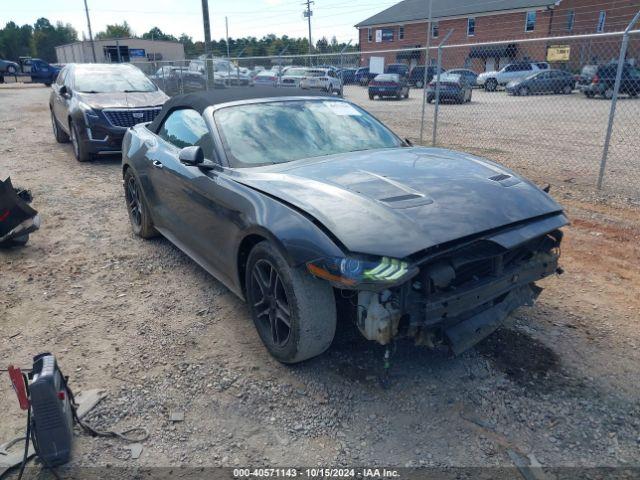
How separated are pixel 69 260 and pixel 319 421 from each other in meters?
3.38

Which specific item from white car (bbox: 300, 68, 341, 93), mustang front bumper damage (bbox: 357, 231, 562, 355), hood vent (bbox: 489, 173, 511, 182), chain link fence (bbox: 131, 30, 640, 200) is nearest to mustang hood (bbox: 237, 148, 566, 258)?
hood vent (bbox: 489, 173, 511, 182)

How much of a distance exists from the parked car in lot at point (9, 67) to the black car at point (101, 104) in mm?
38492

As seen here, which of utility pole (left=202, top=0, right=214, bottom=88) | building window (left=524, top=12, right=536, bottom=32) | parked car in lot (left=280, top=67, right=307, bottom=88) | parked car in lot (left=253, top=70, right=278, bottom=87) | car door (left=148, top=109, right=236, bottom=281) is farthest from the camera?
building window (left=524, top=12, right=536, bottom=32)

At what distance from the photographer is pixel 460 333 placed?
2621mm

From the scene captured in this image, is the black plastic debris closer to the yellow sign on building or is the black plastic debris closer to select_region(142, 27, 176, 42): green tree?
the yellow sign on building

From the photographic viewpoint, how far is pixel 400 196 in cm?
274

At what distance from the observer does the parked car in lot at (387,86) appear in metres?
22.4

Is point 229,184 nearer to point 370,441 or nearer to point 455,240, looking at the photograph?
point 455,240

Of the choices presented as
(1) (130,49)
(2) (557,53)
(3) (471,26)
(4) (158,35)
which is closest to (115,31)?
(4) (158,35)

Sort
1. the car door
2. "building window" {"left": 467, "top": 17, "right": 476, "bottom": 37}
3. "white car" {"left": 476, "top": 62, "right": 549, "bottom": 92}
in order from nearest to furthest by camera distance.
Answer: the car door < "white car" {"left": 476, "top": 62, "right": 549, "bottom": 92} < "building window" {"left": 467, "top": 17, "right": 476, "bottom": 37}

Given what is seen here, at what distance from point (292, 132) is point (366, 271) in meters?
1.74

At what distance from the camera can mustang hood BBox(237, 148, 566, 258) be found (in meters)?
2.43

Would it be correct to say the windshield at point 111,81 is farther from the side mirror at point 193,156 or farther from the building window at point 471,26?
the building window at point 471,26

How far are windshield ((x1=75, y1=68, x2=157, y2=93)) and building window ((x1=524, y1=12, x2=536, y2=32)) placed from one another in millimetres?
39091
